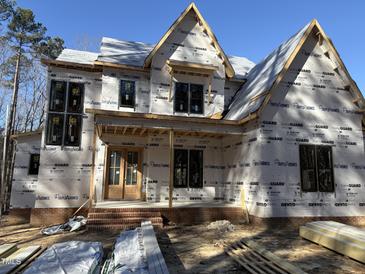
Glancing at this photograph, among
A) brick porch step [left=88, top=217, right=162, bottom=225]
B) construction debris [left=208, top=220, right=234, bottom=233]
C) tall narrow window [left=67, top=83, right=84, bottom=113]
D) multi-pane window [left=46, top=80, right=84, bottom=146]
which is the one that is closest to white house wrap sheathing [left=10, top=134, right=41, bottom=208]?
multi-pane window [left=46, top=80, right=84, bottom=146]

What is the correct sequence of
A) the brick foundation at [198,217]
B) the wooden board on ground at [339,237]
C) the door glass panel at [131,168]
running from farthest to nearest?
the door glass panel at [131,168] → the brick foundation at [198,217] → the wooden board on ground at [339,237]

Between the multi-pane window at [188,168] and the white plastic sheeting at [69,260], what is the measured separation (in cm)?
599

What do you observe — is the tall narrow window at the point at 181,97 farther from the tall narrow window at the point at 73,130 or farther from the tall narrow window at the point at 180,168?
the tall narrow window at the point at 73,130

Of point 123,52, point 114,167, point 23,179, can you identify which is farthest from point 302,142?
point 23,179

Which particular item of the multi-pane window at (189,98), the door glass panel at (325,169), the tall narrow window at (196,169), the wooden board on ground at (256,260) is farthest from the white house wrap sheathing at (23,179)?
the door glass panel at (325,169)

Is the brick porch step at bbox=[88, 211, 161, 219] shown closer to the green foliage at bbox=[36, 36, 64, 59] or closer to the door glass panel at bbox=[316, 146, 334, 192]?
the door glass panel at bbox=[316, 146, 334, 192]

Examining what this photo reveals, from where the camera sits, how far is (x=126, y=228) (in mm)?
8773

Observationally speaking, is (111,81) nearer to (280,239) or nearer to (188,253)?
(188,253)

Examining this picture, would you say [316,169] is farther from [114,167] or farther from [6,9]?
[6,9]

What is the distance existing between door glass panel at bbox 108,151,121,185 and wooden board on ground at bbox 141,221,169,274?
4.58 meters

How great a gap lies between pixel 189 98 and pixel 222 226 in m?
5.96

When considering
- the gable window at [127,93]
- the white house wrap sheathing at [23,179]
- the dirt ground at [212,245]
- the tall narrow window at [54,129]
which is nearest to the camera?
the dirt ground at [212,245]

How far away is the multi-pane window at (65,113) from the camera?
11.3 m

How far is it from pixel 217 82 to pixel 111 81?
4826 millimetres
